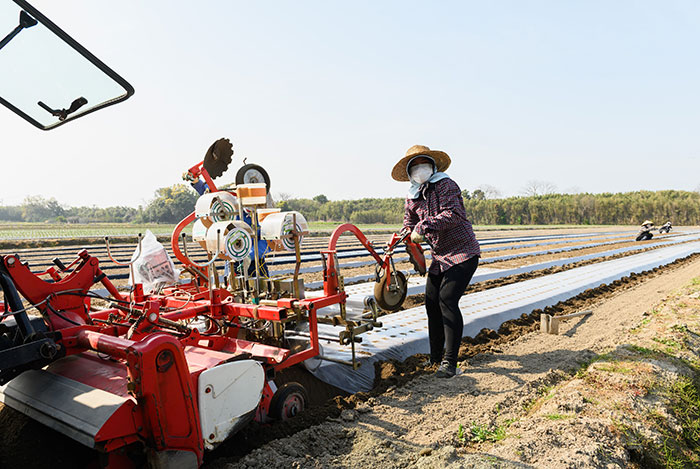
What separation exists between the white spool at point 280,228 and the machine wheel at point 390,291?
0.90m

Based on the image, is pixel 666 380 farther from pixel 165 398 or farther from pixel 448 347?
pixel 165 398

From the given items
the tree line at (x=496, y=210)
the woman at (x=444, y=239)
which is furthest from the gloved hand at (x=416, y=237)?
the tree line at (x=496, y=210)

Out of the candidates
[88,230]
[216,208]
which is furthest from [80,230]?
[216,208]

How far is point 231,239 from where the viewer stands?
11.6ft

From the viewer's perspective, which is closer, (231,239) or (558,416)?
(558,416)

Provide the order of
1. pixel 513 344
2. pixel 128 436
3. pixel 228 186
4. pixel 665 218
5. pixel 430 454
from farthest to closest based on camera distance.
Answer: pixel 665 218
pixel 513 344
pixel 228 186
pixel 430 454
pixel 128 436

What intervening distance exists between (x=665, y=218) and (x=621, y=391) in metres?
53.0

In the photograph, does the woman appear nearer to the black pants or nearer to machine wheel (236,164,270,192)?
the black pants

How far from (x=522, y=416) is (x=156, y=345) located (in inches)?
95.9

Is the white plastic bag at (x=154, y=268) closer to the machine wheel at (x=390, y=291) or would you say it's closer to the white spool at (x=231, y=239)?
the white spool at (x=231, y=239)

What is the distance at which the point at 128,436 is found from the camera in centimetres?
212

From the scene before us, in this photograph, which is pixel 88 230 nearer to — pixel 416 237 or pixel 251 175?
pixel 251 175

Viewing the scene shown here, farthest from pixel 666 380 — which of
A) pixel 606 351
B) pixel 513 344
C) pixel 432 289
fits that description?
pixel 432 289

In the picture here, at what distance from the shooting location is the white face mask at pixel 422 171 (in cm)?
412
